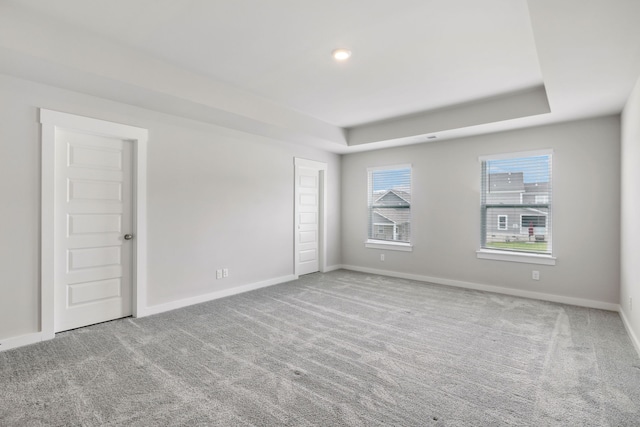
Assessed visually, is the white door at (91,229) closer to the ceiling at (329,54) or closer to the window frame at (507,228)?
the ceiling at (329,54)

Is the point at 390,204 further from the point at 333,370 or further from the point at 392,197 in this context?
the point at 333,370

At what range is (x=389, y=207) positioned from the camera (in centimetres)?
621

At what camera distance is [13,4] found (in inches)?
92.6

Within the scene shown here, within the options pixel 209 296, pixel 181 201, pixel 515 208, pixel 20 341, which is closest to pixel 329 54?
pixel 181 201

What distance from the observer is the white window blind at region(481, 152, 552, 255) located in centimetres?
461

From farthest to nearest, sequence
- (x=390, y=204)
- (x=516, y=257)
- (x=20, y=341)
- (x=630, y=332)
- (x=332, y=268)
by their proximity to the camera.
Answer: (x=332, y=268), (x=390, y=204), (x=516, y=257), (x=630, y=332), (x=20, y=341)

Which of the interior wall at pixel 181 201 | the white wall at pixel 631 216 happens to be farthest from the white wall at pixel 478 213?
the interior wall at pixel 181 201

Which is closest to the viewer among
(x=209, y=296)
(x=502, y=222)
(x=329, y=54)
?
(x=329, y=54)

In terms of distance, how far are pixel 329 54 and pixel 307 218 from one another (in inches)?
137

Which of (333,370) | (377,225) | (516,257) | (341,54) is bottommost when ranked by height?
(333,370)

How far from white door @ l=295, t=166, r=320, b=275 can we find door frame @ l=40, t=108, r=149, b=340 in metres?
2.61

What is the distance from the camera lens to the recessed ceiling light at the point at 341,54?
2967 mm

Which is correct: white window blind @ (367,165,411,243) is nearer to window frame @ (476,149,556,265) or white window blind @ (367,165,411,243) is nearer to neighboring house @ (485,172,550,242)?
window frame @ (476,149,556,265)

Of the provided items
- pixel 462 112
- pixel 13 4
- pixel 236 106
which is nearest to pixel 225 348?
pixel 236 106
